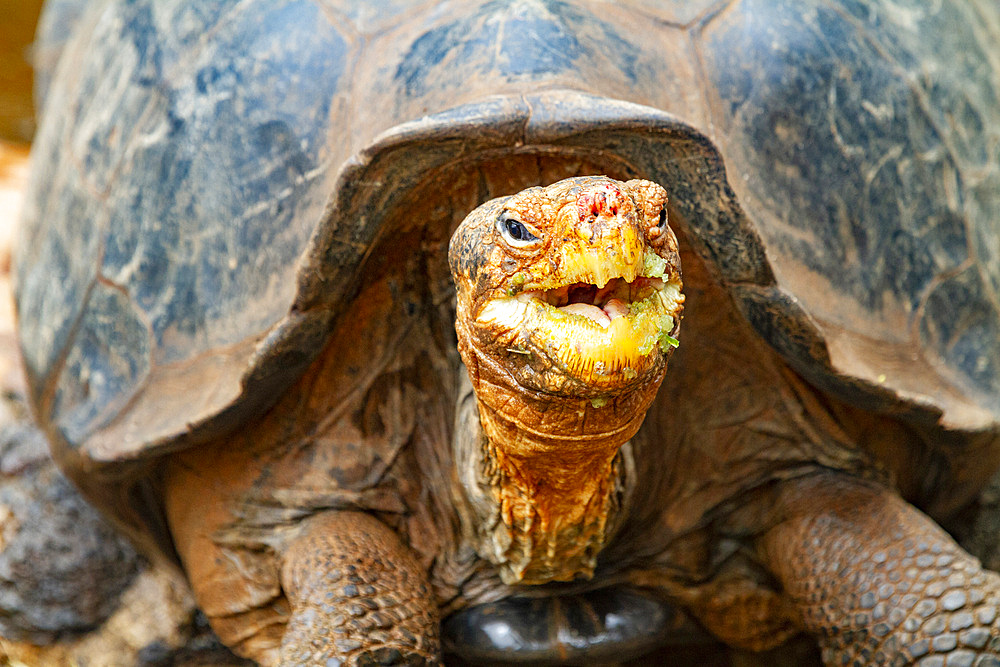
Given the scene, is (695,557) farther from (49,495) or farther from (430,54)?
(49,495)

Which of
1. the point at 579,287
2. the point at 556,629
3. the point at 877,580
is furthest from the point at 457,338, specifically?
the point at 877,580

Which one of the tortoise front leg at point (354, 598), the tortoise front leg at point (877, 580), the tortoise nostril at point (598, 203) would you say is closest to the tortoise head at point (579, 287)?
the tortoise nostril at point (598, 203)

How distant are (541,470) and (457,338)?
1.05 ft

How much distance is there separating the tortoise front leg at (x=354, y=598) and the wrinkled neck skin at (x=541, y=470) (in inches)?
8.5

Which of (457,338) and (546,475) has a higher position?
(457,338)

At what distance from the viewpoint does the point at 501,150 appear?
2.37 metres

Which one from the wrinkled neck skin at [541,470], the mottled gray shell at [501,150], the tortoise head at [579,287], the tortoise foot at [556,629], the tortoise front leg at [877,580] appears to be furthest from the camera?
the tortoise foot at [556,629]

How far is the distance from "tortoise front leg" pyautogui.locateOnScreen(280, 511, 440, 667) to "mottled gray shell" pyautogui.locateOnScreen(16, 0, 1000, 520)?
0.38m

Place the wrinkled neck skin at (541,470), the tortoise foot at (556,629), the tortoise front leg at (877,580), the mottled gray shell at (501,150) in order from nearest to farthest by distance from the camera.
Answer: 1. the wrinkled neck skin at (541,470)
2. the mottled gray shell at (501,150)
3. the tortoise front leg at (877,580)
4. the tortoise foot at (556,629)


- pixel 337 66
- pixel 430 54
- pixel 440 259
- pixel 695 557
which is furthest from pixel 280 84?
pixel 695 557

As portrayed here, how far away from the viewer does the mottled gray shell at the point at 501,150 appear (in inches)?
93.9

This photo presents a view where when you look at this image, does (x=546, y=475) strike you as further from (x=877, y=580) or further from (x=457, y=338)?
(x=877, y=580)

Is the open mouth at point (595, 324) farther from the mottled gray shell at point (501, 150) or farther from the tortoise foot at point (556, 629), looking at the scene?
the tortoise foot at point (556, 629)

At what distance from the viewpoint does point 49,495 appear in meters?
3.79
